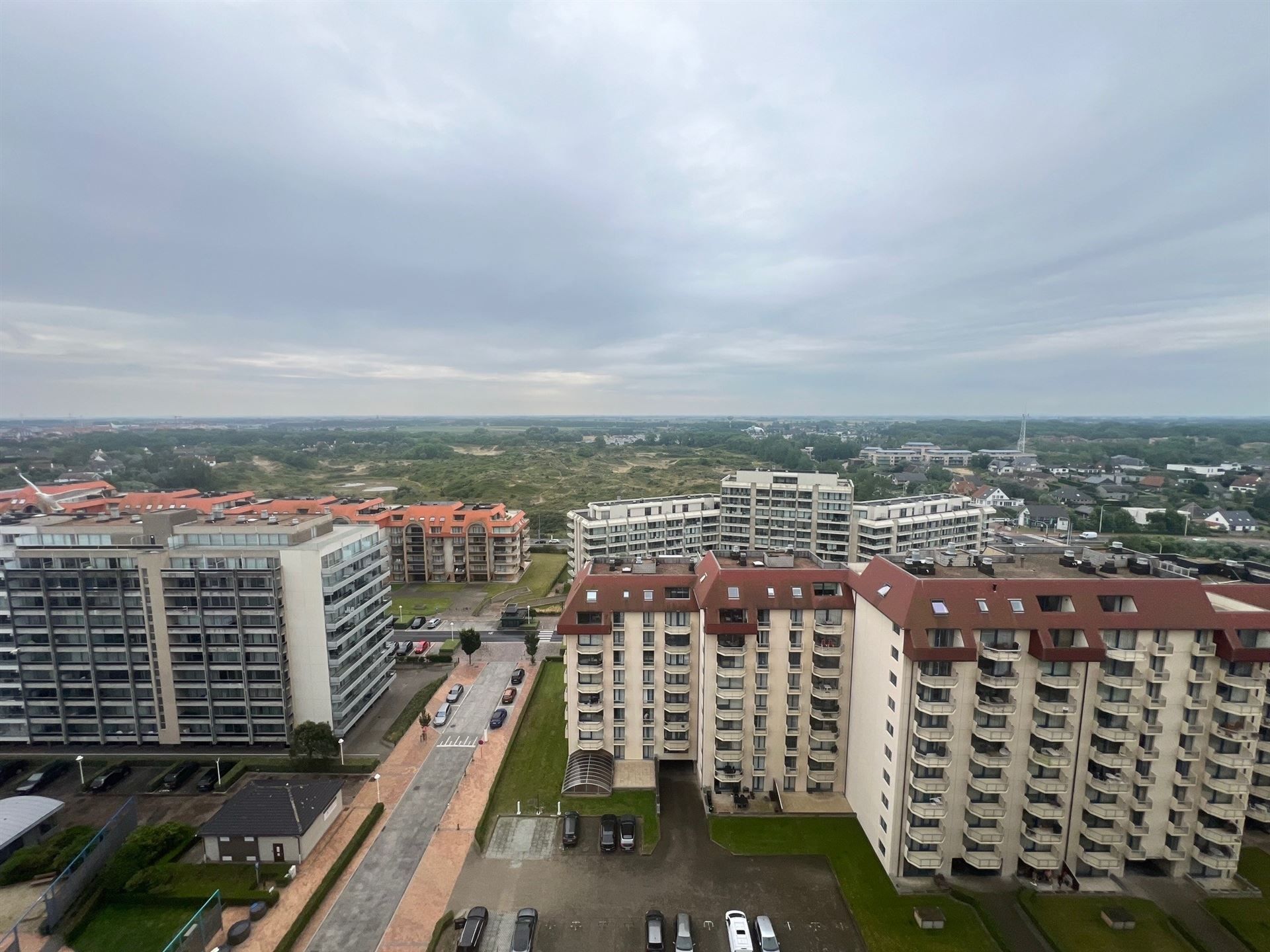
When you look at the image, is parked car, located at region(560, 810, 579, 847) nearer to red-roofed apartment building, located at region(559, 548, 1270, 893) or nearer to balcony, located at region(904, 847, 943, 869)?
red-roofed apartment building, located at region(559, 548, 1270, 893)

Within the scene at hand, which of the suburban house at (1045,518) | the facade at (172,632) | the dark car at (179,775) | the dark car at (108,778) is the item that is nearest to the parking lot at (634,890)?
the facade at (172,632)

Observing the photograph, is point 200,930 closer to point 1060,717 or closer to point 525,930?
point 525,930

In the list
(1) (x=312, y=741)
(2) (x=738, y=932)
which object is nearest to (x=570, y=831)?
(2) (x=738, y=932)

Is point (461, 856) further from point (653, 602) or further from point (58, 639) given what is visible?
point (58, 639)

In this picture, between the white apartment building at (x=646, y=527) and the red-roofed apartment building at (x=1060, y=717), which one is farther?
the white apartment building at (x=646, y=527)

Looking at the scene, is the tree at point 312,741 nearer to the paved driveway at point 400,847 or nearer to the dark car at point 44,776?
the paved driveway at point 400,847
